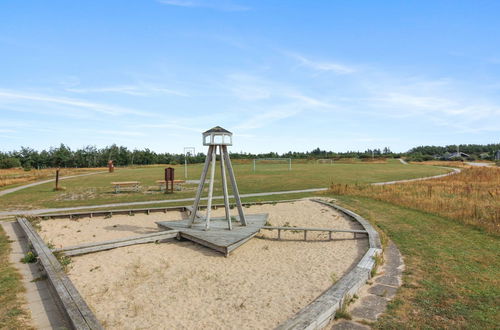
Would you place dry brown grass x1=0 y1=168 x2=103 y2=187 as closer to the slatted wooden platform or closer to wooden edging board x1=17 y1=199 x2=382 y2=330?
the slatted wooden platform

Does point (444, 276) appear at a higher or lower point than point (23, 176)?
lower

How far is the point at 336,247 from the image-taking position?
282 inches

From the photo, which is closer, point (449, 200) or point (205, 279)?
point (205, 279)

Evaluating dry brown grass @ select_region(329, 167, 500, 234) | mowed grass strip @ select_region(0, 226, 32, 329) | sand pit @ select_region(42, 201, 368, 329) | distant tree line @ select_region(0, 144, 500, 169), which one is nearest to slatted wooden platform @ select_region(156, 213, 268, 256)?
sand pit @ select_region(42, 201, 368, 329)

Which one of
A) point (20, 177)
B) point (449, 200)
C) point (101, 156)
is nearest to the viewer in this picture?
point (449, 200)

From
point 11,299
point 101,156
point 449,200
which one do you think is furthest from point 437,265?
point 101,156

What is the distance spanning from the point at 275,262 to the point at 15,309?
4375 millimetres

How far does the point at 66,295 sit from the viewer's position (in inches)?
173

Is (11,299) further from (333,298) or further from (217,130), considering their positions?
(217,130)

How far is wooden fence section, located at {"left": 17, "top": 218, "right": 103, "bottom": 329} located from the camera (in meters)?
3.73

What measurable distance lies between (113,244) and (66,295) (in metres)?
2.83

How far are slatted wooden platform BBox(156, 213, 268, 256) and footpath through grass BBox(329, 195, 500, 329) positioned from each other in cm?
348

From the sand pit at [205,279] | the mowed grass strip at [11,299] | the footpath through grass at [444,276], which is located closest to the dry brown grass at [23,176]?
the sand pit at [205,279]

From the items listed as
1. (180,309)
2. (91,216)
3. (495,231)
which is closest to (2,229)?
(91,216)
